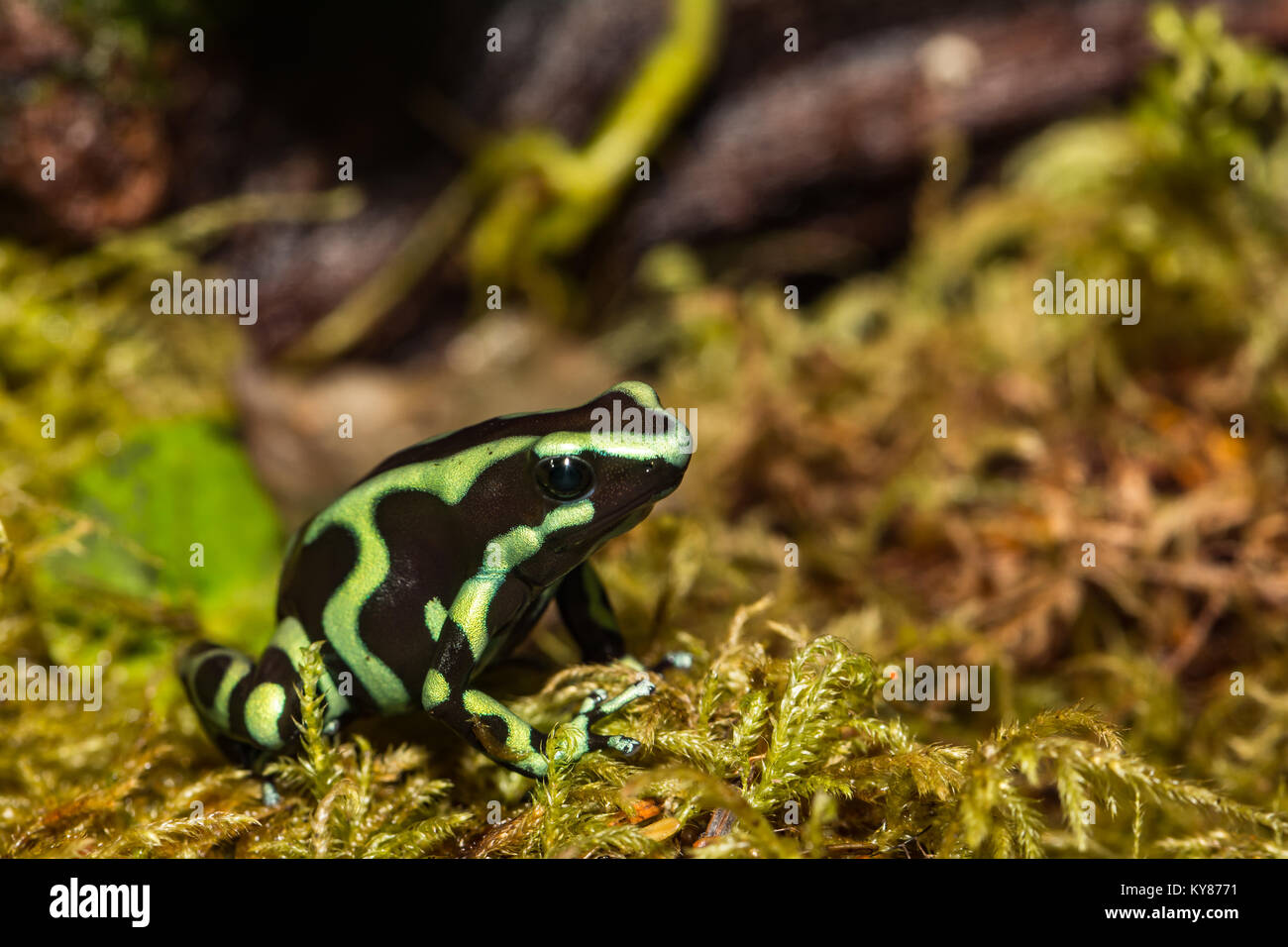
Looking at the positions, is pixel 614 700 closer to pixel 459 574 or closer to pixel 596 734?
pixel 596 734

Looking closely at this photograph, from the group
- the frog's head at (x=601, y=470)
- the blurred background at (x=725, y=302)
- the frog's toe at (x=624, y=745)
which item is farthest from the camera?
the blurred background at (x=725, y=302)

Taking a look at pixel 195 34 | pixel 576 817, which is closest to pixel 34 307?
pixel 195 34

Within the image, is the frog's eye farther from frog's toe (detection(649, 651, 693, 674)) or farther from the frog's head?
frog's toe (detection(649, 651, 693, 674))

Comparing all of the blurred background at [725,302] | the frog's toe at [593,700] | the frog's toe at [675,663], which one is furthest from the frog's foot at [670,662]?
the blurred background at [725,302]

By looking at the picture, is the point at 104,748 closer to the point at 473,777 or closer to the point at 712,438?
the point at 473,777

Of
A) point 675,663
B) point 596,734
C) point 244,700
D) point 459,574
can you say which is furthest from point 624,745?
point 244,700

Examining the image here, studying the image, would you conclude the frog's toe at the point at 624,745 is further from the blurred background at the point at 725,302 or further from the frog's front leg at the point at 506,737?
the blurred background at the point at 725,302

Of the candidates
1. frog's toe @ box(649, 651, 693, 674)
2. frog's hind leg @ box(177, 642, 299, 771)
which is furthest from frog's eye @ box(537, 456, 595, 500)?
frog's hind leg @ box(177, 642, 299, 771)

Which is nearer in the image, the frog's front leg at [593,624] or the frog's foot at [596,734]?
the frog's foot at [596,734]
